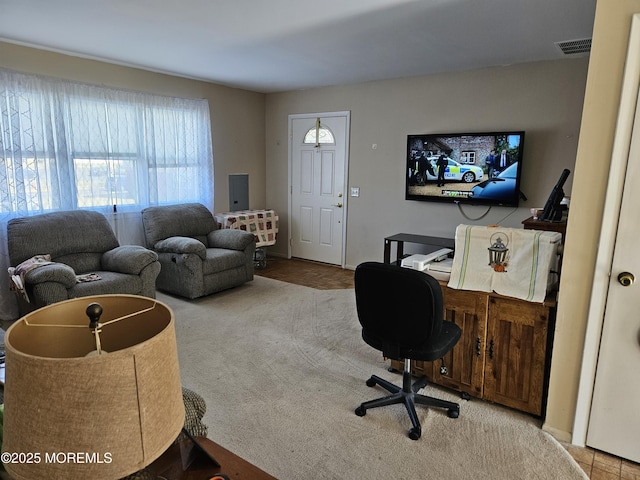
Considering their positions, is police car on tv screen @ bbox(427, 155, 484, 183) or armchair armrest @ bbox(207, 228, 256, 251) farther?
armchair armrest @ bbox(207, 228, 256, 251)

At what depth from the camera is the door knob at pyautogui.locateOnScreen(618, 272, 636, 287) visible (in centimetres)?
195

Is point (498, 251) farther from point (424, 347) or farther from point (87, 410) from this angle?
point (87, 410)

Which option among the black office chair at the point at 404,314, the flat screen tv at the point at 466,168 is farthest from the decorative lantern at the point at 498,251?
the flat screen tv at the point at 466,168

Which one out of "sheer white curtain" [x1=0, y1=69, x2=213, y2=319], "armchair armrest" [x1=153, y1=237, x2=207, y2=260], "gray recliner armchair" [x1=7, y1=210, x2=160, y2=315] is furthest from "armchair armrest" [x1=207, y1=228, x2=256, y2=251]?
"gray recliner armchair" [x1=7, y1=210, x2=160, y2=315]

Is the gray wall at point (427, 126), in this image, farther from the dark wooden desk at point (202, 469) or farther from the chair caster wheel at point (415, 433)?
the dark wooden desk at point (202, 469)

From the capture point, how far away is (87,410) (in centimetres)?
64

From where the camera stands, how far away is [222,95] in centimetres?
566

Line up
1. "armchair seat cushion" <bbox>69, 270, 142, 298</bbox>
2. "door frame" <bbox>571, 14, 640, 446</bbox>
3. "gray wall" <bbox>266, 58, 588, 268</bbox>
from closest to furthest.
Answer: "door frame" <bbox>571, 14, 640, 446</bbox>
"armchair seat cushion" <bbox>69, 270, 142, 298</bbox>
"gray wall" <bbox>266, 58, 588, 268</bbox>

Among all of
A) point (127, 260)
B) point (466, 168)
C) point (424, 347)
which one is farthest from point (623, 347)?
point (127, 260)

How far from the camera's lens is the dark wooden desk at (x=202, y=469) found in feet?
3.38

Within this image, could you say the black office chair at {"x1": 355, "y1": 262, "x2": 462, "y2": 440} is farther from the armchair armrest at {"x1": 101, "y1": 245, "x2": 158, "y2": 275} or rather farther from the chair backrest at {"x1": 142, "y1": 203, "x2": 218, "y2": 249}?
the chair backrest at {"x1": 142, "y1": 203, "x2": 218, "y2": 249}

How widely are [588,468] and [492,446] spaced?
0.43 meters

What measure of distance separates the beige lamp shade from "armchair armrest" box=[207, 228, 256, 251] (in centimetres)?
402

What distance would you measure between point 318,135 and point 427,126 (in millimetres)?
1578
